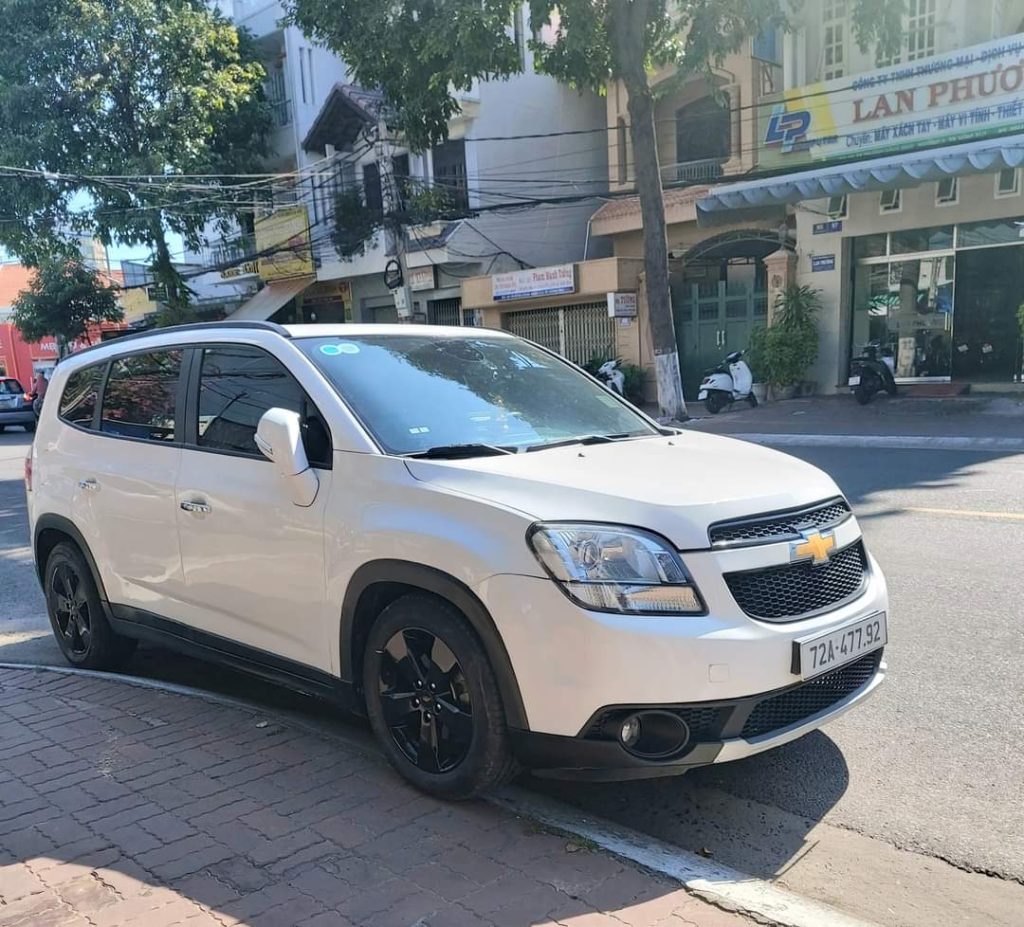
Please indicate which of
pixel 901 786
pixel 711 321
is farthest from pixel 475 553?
pixel 711 321

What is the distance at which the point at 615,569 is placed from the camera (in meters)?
2.81

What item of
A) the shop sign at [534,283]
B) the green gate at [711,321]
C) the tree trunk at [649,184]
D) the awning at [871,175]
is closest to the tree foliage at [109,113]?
the shop sign at [534,283]

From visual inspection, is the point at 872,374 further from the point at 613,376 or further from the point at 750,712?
the point at 750,712

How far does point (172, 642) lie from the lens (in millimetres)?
4391

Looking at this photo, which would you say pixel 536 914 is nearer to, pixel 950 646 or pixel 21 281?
pixel 950 646

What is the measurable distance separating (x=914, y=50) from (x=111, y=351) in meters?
16.6

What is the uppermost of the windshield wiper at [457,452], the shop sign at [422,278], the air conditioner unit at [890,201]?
the air conditioner unit at [890,201]

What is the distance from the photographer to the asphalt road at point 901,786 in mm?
2781

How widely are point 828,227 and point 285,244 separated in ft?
51.5

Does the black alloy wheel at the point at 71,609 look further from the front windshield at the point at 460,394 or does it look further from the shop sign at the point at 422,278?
the shop sign at the point at 422,278

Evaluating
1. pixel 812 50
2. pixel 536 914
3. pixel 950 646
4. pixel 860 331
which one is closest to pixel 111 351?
pixel 536 914

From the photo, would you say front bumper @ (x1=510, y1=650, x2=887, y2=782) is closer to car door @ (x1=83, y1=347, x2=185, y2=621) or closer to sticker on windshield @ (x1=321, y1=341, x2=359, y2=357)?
sticker on windshield @ (x1=321, y1=341, x2=359, y2=357)

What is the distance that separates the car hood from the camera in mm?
2852

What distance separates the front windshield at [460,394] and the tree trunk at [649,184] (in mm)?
11454
